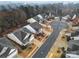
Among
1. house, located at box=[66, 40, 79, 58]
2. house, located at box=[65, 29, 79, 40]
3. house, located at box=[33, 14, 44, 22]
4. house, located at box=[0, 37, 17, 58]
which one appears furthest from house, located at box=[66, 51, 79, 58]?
house, located at box=[0, 37, 17, 58]

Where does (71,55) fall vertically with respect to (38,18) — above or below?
below

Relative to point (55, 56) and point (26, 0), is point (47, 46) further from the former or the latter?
point (26, 0)

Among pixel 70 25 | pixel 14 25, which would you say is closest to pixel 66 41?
pixel 70 25

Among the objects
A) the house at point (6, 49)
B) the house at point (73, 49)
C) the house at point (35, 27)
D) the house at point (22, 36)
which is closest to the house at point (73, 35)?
the house at point (73, 49)

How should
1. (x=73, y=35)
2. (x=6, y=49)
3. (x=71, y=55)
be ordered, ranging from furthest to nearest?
(x=73, y=35), (x=71, y=55), (x=6, y=49)

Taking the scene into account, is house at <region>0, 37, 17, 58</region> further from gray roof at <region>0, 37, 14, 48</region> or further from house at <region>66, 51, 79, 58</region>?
house at <region>66, 51, 79, 58</region>

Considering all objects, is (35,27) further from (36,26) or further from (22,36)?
(22,36)

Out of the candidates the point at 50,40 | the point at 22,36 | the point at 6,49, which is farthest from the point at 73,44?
the point at 6,49
